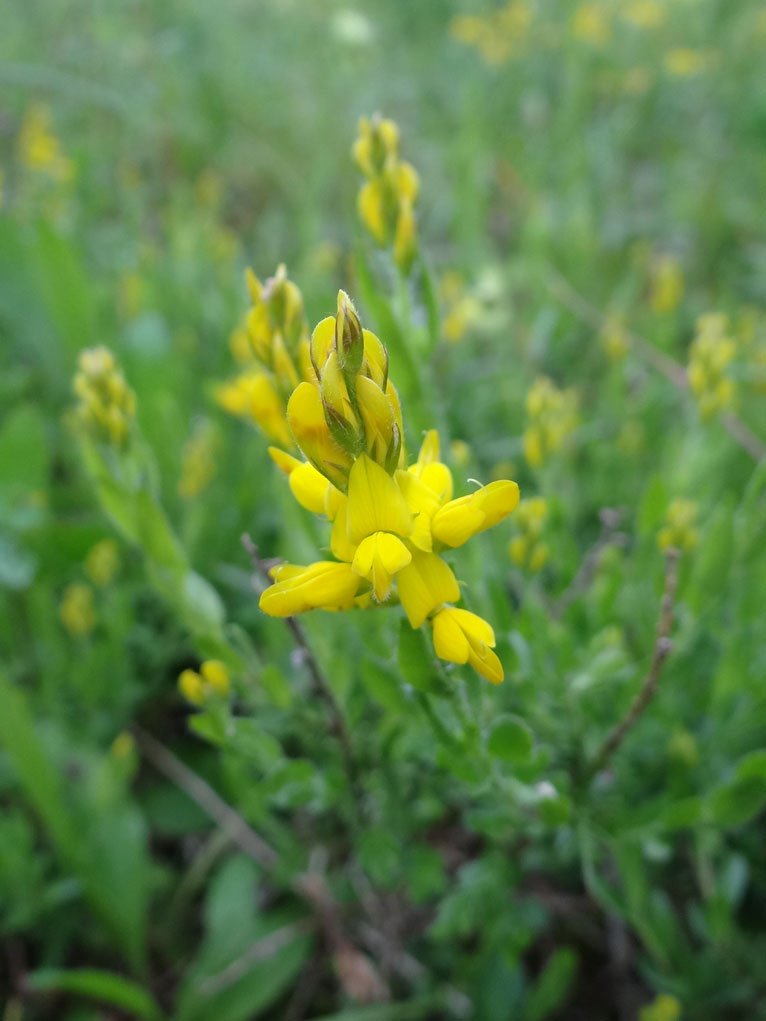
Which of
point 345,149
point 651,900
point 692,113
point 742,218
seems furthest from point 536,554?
point 692,113

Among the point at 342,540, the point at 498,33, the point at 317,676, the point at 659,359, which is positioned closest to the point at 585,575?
the point at 659,359

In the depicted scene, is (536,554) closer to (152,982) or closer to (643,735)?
(643,735)

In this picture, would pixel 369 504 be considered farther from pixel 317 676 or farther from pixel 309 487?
pixel 317 676

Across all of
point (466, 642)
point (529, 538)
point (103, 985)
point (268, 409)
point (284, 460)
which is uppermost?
point (268, 409)

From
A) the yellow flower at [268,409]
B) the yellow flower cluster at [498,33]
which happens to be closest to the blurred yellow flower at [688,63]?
the yellow flower cluster at [498,33]

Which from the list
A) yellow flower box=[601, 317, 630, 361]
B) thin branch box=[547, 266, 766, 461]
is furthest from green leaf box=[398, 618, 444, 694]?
yellow flower box=[601, 317, 630, 361]

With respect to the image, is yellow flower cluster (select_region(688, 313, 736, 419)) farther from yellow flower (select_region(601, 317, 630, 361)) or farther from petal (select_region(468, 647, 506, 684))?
petal (select_region(468, 647, 506, 684))
